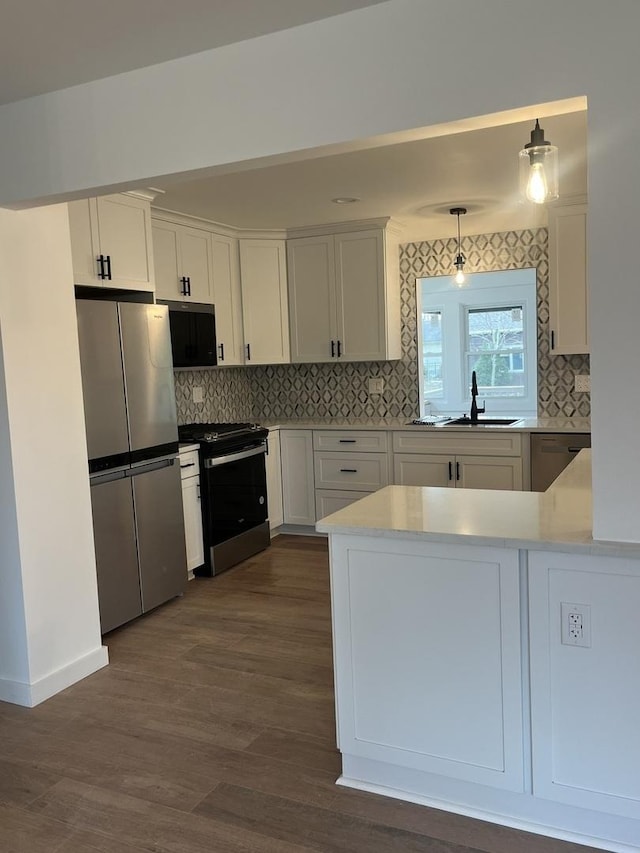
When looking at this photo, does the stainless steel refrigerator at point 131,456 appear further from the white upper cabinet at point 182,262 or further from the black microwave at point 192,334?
the white upper cabinet at point 182,262

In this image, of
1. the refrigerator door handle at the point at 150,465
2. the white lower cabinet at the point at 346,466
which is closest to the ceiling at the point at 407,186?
the refrigerator door handle at the point at 150,465

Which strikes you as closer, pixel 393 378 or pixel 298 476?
pixel 298 476

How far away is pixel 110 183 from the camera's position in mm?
2543

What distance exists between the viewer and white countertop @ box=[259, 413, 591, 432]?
15.2 feet

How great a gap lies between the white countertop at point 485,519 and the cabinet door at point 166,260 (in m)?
2.45

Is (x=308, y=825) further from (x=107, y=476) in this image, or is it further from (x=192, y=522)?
(x=192, y=522)

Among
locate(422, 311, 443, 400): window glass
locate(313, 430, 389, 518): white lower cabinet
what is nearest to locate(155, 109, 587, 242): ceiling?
locate(313, 430, 389, 518): white lower cabinet

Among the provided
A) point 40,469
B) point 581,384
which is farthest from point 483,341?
point 40,469

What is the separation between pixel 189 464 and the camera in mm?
4367

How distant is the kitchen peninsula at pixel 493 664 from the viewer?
1935 mm

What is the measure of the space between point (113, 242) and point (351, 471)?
97.8 inches

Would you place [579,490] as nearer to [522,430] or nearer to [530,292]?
[522,430]

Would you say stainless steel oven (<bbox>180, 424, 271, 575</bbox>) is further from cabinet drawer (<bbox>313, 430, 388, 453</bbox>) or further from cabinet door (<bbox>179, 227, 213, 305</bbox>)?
cabinet door (<bbox>179, 227, 213, 305</bbox>)

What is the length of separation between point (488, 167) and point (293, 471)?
8.93ft
